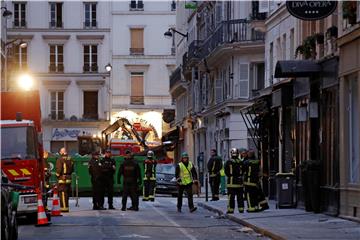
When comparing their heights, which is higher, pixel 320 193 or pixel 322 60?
pixel 322 60

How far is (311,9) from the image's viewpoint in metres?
22.2

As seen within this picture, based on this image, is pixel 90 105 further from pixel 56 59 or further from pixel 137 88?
pixel 56 59

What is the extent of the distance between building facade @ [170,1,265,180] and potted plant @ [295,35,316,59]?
28.9 feet

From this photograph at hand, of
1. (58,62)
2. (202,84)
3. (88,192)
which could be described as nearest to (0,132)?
(88,192)

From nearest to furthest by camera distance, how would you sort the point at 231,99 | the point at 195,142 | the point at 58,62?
1. the point at 231,99
2. the point at 195,142
3. the point at 58,62

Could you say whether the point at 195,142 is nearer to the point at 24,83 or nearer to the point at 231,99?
the point at 231,99

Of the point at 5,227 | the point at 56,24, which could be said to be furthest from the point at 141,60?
the point at 5,227

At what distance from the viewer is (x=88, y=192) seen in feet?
138

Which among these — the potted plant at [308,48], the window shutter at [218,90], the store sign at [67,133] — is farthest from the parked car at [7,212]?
the store sign at [67,133]

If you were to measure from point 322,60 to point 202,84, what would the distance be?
33014 mm

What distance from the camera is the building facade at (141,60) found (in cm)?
8519

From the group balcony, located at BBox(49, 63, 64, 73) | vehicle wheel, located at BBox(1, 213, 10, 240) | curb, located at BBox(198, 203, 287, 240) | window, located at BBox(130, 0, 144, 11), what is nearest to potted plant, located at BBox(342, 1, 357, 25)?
curb, located at BBox(198, 203, 287, 240)

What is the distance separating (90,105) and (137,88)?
14.3ft

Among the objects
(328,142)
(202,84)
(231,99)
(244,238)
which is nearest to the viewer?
(244,238)
